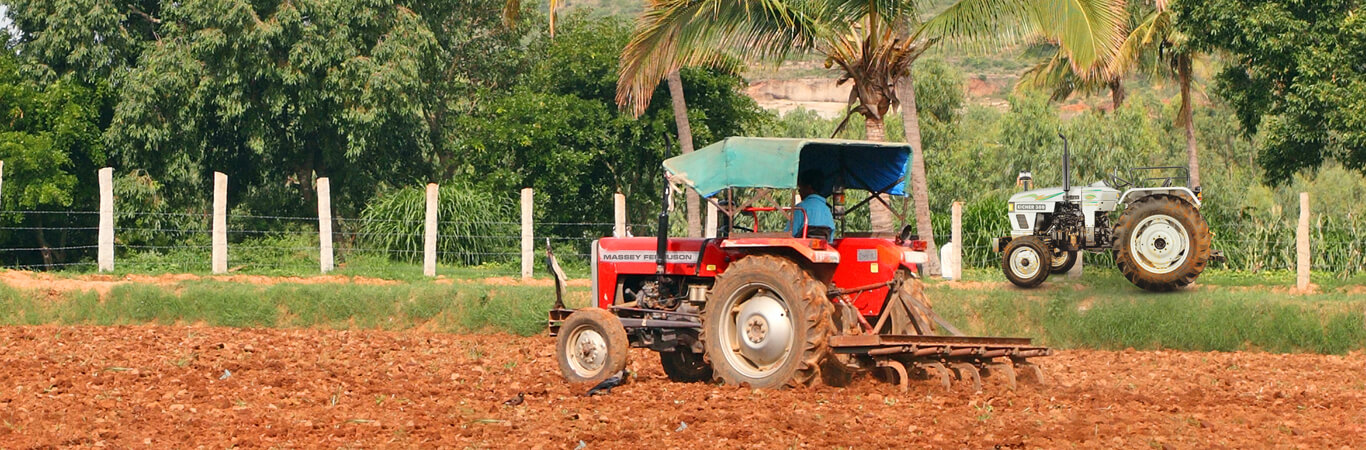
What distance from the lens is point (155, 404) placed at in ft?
32.0

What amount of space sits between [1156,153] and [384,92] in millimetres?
31592

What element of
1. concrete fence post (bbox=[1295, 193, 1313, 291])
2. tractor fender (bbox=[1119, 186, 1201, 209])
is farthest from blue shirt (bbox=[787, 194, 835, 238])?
concrete fence post (bbox=[1295, 193, 1313, 291])

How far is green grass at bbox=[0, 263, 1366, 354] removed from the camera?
14906 millimetres

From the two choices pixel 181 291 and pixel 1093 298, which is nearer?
pixel 1093 298

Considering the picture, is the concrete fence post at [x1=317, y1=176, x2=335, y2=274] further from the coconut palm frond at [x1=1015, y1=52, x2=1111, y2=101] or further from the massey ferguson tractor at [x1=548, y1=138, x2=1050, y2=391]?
the coconut palm frond at [x1=1015, y1=52, x2=1111, y2=101]

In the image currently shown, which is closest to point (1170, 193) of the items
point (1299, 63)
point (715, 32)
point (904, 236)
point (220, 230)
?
point (715, 32)

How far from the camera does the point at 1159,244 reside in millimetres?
15398

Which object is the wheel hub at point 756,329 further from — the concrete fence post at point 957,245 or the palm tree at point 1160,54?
the palm tree at point 1160,54

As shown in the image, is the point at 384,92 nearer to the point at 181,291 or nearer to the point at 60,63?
the point at 60,63

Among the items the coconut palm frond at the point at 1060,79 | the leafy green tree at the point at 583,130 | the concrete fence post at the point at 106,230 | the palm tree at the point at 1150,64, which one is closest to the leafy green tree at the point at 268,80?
the leafy green tree at the point at 583,130

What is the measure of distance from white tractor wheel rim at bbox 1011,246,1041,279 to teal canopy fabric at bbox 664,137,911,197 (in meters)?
5.91

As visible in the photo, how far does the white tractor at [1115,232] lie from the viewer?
15.2m

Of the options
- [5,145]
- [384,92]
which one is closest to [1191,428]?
[384,92]

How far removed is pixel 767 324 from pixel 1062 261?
330 inches
